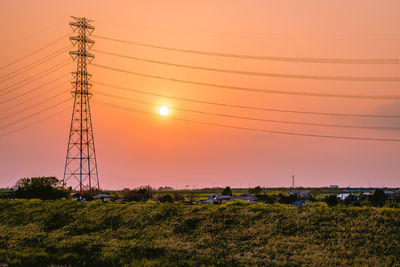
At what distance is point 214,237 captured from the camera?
73.6 feet

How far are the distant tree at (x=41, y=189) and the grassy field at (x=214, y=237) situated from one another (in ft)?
66.6

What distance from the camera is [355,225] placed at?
2064 centimetres

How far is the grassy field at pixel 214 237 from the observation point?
1858 centimetres

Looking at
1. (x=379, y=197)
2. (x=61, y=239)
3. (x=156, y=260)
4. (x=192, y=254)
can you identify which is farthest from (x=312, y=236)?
(x=379, y=197)

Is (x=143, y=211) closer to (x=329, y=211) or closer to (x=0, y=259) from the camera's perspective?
(x=0, y=259)

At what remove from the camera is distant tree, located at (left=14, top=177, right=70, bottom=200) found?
164 feet

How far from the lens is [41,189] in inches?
1983

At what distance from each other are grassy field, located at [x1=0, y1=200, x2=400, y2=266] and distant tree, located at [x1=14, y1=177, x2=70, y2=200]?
20288 mm

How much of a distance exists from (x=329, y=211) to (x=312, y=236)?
3128 millimetres

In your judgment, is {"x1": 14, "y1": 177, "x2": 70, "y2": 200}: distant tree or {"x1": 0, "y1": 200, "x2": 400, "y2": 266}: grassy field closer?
{"x1": 0, "y1": 200, "x2": 400, "y2": 266}: grassy field

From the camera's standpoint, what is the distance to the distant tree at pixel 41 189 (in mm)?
49969

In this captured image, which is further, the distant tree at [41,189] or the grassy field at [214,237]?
the distant tree at [41,189]

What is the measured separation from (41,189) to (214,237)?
36.6 m

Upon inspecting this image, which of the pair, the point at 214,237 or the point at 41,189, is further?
the point at 41,189
